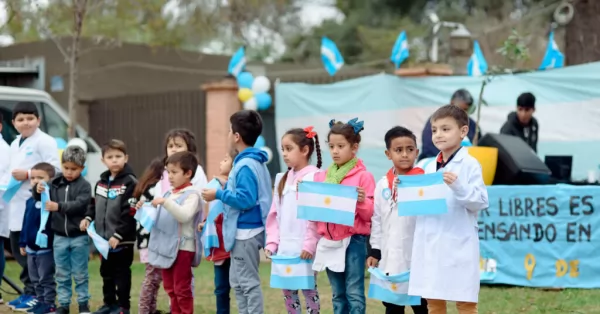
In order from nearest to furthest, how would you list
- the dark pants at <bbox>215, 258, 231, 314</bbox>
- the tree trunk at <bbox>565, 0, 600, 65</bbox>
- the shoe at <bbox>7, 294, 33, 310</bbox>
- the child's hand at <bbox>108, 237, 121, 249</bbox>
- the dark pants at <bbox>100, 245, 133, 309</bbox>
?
1. the dark pants at <bbox>215, 258, 231, 314</bbox>
2. the child's hand at <bbox>108, 237, 121, 249</bbox>
3. the dark pants at <bbox>100, 245, 133, 309</bbox>
4. the shoe at <bbox>7, 294, 33, 310</bbox>
5. the tree trunk at <bbox>565, 0, 600, 65</bbox>

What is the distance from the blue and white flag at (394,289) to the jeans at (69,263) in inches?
120

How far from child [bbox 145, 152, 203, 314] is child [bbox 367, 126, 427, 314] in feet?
5.70

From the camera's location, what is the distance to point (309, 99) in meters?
13.6

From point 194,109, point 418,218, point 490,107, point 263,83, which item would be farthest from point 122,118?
point 418,218

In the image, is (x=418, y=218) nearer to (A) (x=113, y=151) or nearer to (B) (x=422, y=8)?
(A) (x=113, y=151)

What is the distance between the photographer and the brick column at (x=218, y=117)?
14016mm

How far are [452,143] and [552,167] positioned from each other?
498 cm

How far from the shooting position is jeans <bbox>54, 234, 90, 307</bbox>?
7695 millimetres

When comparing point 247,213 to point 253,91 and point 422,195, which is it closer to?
point 422,195

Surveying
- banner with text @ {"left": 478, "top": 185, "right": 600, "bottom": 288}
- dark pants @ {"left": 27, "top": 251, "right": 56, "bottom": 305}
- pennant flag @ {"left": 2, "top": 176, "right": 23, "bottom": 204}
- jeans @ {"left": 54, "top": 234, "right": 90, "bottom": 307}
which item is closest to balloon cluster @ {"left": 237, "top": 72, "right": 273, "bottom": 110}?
banner with text @ {"left": 478, "top": 185, "right": 600, "bottom": 288}

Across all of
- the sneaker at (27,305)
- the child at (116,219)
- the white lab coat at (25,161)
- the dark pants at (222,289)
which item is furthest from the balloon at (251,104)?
the dark pants at (222,289)

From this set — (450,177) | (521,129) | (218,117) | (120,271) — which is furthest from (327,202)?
(218,117)

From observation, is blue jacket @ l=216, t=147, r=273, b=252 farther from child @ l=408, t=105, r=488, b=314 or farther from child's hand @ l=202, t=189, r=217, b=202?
child @ l=408, t=105, r=488, b=314

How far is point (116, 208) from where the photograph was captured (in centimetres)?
742
